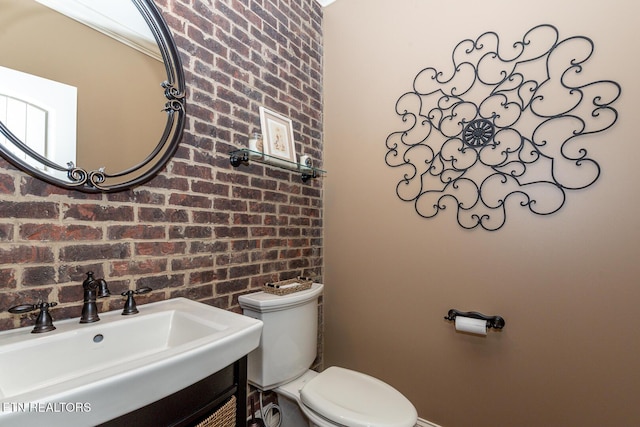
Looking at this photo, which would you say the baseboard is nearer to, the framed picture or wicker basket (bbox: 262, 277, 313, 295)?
wicker basket (bbox: 262, 277, 313, 295)

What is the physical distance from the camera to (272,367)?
141 centimetres

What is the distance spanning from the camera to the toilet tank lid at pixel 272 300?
139 cm

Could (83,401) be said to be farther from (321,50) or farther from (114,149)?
(321,50)

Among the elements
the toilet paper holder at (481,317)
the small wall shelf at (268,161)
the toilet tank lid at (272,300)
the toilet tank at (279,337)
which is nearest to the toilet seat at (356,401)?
the toilet tank at (279,337)

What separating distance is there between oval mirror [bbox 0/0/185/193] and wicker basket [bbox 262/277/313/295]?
753 millimetres

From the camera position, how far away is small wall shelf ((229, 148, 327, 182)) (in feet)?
4.89

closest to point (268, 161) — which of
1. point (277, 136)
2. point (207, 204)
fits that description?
point (277, 136)

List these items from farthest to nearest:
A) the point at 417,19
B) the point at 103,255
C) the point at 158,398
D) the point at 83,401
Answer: the point at 417,19 → the point at 103,255 → the point at 158,398 → the point at 83,401

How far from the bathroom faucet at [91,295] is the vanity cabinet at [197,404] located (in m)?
0.45

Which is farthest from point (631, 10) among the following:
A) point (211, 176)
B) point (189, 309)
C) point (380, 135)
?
point (189, 309)

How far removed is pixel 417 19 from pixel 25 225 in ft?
6.73

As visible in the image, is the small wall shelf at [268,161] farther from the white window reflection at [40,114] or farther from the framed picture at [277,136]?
the white window reflection at [40,114]

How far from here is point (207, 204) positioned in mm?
1388

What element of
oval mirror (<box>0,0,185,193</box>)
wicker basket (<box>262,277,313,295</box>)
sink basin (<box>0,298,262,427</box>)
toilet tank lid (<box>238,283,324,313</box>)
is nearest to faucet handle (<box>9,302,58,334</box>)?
sink basin (<box>0,298,262,427</box>)
